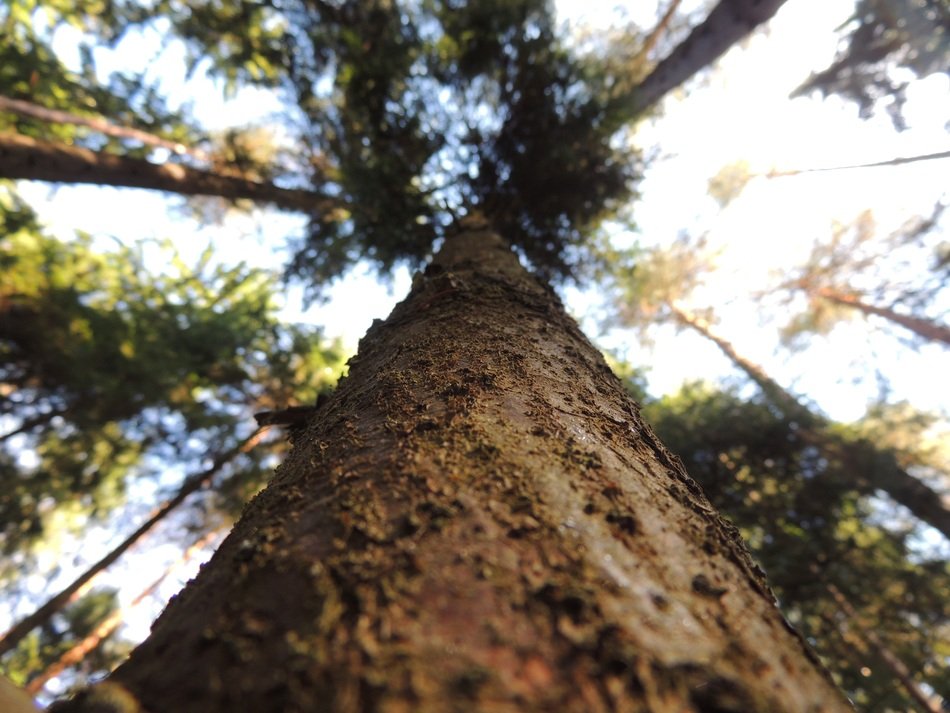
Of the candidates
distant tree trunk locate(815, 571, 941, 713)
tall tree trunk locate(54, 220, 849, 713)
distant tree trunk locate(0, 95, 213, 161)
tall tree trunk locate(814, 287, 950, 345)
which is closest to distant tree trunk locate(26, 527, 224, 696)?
distant tree trunk locate(0, 95, 213, 161)

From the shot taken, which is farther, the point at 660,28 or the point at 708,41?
the point at 660,28

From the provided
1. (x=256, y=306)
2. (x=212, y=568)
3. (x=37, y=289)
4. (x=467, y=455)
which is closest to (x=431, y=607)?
(x=467, y=455)

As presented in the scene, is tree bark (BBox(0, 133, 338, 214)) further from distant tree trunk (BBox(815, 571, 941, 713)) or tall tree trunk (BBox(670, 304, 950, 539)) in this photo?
distant tree trunk (BBox(815, 571, 941, 713))

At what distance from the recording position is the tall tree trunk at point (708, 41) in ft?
22.9

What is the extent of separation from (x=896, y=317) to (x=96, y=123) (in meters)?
14.9

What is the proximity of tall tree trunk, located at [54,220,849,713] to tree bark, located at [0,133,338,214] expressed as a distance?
7.02m

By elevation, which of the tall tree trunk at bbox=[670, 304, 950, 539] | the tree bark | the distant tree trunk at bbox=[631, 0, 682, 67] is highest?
the distant tree trunk at bbox=[631, 0, 682, 67]

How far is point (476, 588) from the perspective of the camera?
28.9 inches

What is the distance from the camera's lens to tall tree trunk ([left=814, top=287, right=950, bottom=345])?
938cm

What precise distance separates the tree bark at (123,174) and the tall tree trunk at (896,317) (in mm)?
11357

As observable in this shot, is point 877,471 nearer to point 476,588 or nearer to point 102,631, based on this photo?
point 476,588

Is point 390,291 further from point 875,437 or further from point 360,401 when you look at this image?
Answer: point 875,437

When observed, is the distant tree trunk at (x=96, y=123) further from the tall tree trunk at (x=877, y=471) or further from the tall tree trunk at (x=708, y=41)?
the tall tree trunk at (x=877, y=471)

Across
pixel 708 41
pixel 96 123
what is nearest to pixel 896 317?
pixel 708 41
